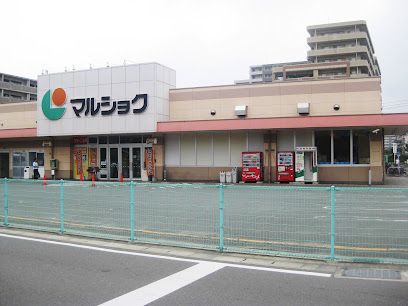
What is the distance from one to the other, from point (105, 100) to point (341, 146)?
15.7m

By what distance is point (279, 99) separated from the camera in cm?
2689

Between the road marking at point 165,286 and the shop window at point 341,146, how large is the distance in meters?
19.8

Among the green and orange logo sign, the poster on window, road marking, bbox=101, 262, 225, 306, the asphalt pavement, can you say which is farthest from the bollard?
the green and orange logo sign

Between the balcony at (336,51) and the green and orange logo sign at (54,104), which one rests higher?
the balcony at (336,51)

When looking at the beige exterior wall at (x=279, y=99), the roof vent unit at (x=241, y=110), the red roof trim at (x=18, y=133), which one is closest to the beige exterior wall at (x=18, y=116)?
the red roof trim at (x=18, y=133)

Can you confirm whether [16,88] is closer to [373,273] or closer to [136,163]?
[136,163]


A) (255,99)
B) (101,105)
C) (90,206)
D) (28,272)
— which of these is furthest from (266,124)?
(28,272)

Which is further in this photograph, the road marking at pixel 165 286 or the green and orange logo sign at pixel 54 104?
the green and orange logo sign at pixel 54 104

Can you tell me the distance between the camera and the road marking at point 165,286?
5496 mm

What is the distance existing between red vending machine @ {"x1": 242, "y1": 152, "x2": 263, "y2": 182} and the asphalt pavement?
732 inches

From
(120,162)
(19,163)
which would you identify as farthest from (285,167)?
(19,163)

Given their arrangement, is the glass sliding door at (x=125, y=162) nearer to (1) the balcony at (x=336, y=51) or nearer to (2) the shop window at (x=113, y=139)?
(2) the shop window at (x=113, y=139)

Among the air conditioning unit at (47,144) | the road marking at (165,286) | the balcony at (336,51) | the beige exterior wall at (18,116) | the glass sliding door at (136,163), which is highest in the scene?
the balcony at (336,51)

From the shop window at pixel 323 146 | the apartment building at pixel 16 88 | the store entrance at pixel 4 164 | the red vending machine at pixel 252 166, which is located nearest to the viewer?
the shop window at pixel 323 146
